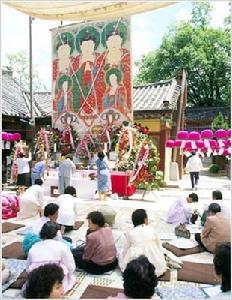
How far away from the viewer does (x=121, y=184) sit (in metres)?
11.5

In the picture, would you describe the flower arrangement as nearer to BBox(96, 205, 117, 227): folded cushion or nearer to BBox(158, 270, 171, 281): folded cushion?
BBox(96, 205, 117, 227): folded cushion

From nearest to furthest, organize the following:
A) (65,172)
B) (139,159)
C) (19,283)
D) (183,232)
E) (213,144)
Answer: (19,283) → (183,232) → (213,144) → (65,172) → (139,159)

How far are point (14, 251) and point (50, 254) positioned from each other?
1.91 m

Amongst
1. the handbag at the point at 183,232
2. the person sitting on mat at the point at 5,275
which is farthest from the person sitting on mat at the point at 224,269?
the handbag at the point at 183,232

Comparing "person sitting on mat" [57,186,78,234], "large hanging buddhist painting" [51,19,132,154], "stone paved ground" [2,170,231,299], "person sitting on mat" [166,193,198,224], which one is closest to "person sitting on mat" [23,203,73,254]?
"stone paved ground" [2,170,231,299]

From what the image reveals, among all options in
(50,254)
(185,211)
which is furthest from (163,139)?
(50,254)

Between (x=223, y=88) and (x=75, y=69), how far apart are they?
48.5 feet

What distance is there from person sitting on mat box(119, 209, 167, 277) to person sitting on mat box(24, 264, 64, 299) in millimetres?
1981

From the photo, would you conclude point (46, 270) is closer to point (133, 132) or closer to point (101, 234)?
point (101, 234)

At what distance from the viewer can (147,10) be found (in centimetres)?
348

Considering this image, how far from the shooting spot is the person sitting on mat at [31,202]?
8086mm

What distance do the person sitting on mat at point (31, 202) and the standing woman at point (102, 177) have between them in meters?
2.80

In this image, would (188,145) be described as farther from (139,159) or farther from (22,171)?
(22,171)

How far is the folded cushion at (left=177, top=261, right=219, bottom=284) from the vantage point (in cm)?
469
